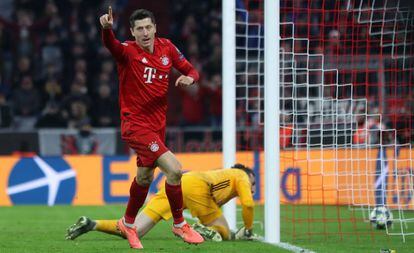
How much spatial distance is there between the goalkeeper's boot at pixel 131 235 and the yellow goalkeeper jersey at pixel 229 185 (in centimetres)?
123

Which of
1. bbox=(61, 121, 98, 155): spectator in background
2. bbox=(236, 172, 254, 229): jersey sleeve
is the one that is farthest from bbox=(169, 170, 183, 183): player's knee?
bbox=(61, 121, 98, 155): spectator in background

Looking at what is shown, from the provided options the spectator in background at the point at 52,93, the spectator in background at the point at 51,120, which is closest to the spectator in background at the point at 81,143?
the spectator in background at the point at 51,120

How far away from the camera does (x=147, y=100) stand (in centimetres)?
912

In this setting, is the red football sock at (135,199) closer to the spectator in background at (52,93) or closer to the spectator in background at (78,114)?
the spectator in background at (78,114)

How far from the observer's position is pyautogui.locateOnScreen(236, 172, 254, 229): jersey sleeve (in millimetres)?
10105

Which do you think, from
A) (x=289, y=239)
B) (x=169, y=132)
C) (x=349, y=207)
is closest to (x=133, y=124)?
(x=289, y=239)

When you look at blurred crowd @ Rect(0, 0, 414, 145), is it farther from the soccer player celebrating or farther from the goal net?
the soccer player celebrating

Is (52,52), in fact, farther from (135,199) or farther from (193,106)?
(135,199)

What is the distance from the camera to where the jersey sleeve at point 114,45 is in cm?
862

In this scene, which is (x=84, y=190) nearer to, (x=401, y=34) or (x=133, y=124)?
(x=401, y=34)

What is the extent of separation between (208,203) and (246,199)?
2.05 ft

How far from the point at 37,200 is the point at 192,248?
8.16 metres

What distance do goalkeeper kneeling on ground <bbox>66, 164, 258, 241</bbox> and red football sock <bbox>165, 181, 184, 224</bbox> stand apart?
1.11m

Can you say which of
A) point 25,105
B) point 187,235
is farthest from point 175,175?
point 25,105
